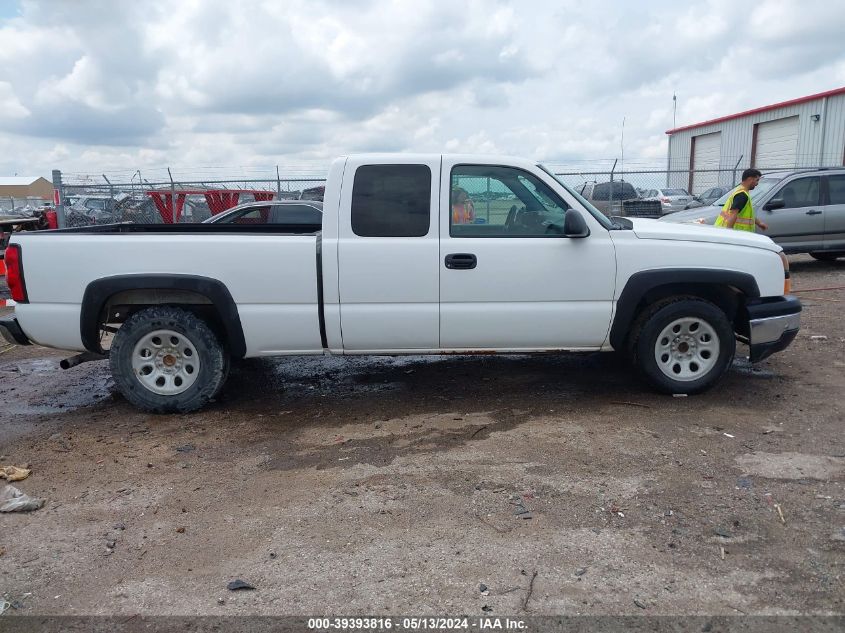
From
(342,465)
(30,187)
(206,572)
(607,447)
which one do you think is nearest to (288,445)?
(342,465)

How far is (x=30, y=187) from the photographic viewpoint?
228 feet

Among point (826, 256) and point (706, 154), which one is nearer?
point (826, 256)

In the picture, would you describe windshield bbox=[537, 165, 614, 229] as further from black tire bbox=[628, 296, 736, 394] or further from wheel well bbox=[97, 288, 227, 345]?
wheel well bbox=[97, 288, 227, 345]

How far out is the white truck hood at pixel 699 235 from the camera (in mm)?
5262

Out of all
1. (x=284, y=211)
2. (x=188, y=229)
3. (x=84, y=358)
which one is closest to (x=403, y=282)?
(x=188, y=229)

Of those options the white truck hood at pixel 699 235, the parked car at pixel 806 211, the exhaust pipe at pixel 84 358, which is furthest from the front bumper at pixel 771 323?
the parked car at pixel 806 211

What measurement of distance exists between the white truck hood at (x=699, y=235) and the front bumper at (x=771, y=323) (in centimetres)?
44

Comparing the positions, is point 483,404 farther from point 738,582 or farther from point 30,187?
point 30,187

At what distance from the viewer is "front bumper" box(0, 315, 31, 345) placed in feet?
17.1

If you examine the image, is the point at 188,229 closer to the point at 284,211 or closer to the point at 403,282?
the point at 403,282

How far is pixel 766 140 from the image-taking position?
27766 millimetres

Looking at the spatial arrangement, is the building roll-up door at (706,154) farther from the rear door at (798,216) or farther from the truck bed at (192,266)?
the truck bed at (192,266)

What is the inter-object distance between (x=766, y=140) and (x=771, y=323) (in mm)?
26155

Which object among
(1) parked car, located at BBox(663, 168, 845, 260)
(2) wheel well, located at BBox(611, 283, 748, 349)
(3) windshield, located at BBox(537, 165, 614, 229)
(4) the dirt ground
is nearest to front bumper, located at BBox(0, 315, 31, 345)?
(4) the dirt ground
